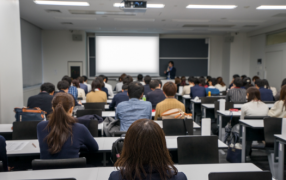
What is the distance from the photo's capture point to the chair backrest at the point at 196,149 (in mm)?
2121

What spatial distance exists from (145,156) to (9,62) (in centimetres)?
390

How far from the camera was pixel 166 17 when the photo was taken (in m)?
7.96

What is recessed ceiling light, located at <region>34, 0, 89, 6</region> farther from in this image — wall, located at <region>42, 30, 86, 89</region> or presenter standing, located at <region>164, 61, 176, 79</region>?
presenter standing, located at <region>164, 61, 176, 79</region>

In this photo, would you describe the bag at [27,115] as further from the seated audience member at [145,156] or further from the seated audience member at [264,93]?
A: the seated audience member at [264,93]

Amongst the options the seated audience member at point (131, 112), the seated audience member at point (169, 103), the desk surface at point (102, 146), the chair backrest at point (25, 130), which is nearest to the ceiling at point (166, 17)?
the seated audience member at point (169, 103)

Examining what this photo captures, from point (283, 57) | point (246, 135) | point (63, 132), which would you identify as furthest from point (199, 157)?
point (283, 57)

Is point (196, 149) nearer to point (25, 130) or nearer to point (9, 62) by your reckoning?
point (25, 130)

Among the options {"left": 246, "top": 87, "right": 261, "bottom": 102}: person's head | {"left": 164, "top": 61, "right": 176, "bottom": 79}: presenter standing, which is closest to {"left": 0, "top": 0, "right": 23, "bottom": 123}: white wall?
{"left": 246, "top": 87, "right": 261, "bottom": 102}: person's head

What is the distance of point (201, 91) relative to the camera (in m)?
6.41

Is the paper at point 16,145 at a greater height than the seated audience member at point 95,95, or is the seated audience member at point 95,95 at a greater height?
the seated audience member at point 95,95

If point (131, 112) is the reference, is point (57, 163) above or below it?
below

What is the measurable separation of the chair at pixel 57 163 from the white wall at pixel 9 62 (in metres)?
2.78

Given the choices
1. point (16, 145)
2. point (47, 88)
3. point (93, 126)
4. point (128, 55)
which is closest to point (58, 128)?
point (16, 145)

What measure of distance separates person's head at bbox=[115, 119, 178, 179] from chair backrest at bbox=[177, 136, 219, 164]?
3.03 feet
